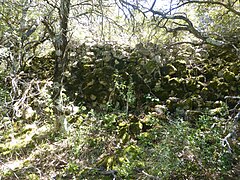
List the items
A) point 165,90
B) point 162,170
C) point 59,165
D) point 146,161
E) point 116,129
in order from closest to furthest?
1. point 162,170
2. point 146,161
3. point 59,165
4. point 116,129
5. point 165,90

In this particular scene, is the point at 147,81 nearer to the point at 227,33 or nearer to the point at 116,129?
the point at 116,129

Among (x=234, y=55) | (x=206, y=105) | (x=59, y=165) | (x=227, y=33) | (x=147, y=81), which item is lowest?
(x=59, y=165)

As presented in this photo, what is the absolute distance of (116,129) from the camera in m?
3.42

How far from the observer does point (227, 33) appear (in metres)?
4.22

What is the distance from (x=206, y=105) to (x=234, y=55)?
40.5 inches

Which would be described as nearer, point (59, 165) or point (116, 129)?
point (59, 165)

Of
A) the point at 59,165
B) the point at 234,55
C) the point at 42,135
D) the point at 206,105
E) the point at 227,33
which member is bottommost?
the point at 59,165

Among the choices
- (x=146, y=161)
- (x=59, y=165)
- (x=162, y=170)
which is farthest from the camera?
(x=59, y=165)

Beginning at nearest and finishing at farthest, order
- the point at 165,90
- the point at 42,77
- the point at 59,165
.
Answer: the point at 59,165
the point at 165,90
the point at 42,77

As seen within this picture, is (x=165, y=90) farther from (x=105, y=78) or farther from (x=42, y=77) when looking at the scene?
(x=42, y=77)

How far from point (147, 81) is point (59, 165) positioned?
5.91 feet

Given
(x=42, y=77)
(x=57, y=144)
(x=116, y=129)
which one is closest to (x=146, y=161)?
(x=116, y=129)

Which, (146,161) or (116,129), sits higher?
(116,129)

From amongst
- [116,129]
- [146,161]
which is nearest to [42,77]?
[116,129]
